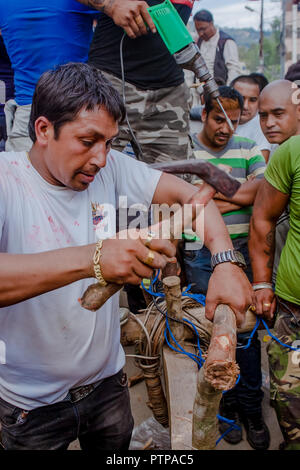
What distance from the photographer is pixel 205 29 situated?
6461mm

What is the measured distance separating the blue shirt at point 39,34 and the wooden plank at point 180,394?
191 centimetres

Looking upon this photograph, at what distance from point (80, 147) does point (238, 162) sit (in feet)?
6.57

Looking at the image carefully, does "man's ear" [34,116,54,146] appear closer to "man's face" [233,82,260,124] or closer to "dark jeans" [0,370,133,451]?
"dark jeans" [0,370,133,451]

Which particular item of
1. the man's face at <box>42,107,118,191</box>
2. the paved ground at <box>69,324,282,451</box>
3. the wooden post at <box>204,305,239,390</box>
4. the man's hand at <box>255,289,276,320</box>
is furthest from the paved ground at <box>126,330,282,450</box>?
the man's face at <box>42,107,118,191</box>

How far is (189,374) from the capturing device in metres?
2.23

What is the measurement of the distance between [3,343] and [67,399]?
41 centimetres

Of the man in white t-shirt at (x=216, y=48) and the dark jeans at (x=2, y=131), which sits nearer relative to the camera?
the dark jeans at (x=2, y=131)

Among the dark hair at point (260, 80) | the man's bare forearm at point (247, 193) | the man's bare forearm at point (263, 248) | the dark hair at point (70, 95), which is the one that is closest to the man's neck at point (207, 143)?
the man's bare forearm at point (247, 193)

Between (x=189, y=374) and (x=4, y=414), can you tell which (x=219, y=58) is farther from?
(x=4, y=414)

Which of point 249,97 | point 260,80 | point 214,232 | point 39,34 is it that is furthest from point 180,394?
point 260,80

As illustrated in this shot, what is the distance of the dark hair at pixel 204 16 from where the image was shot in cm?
635

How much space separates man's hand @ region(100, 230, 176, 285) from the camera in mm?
1364

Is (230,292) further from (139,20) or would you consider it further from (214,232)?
→ (139,20)

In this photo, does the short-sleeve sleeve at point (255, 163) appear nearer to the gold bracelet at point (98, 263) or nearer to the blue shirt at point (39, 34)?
the blue shirt at point (39, 34)
